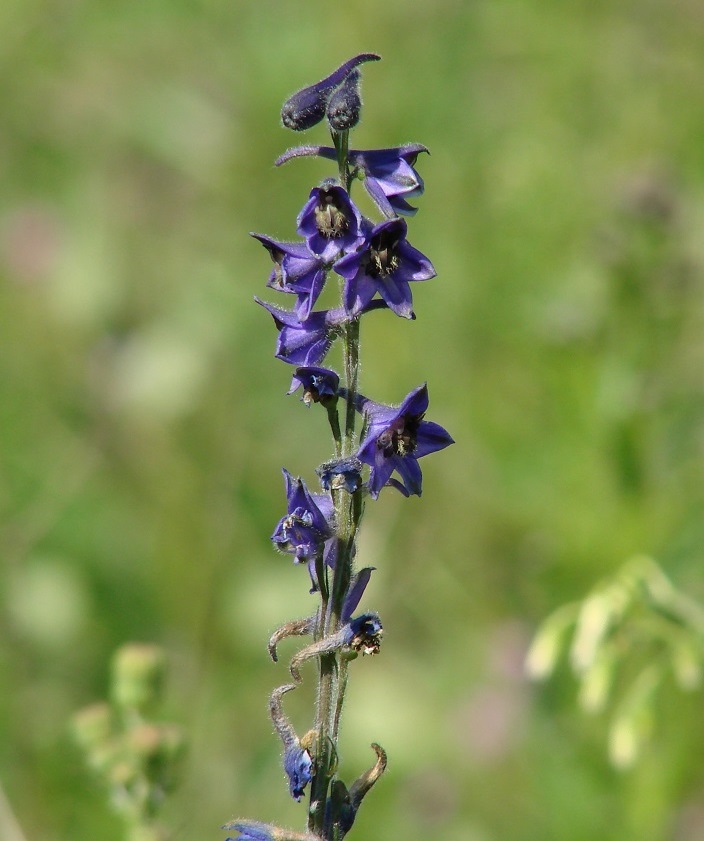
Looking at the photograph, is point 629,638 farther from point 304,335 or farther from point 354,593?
point 304,335

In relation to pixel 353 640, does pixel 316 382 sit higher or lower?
higher

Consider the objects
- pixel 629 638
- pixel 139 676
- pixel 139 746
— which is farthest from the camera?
pixel 629 638

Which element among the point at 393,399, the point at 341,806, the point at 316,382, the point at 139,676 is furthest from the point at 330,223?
the point at 393,399

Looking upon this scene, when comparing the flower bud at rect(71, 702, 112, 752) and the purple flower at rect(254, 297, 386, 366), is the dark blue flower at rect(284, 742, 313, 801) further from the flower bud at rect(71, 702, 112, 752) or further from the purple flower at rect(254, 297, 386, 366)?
the flower bud at rect(71, 702, 112, 752)

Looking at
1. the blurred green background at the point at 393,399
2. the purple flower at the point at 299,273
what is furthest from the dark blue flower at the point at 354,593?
the blurred green background at the point at 393,399

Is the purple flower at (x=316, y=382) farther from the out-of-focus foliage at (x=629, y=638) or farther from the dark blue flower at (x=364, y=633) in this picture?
the out-of-focus foliage at (x=629, y=638)
